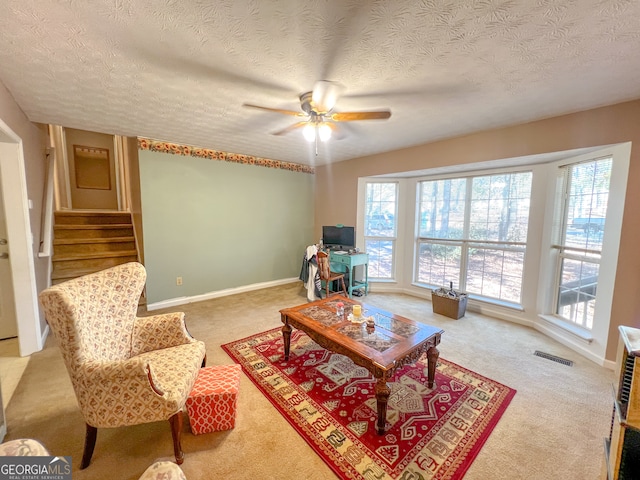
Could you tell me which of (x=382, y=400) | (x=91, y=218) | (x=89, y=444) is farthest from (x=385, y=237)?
(x=91, y=218)

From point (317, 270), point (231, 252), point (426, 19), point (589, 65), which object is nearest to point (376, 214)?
point (317, 270)

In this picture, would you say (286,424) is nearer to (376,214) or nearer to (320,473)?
(320,473)

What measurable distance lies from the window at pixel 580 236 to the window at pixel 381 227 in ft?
7.15

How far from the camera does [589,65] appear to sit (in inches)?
67.7

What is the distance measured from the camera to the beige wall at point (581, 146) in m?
2.26

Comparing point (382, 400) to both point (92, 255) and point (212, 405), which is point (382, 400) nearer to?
point (212, 405)

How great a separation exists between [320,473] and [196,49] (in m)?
2.54

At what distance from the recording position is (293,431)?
1.70 meters

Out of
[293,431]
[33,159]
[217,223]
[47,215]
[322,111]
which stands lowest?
[293,431]

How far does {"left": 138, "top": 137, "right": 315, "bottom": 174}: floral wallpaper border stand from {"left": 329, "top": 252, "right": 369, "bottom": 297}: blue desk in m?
1.91

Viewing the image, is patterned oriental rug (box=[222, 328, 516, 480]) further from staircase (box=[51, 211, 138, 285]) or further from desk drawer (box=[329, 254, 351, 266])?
staircase (box=[51, 211, 138, 285])

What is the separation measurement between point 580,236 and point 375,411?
113 inches

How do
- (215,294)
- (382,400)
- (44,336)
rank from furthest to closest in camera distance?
(215,294) → (44,336) → (382,400)

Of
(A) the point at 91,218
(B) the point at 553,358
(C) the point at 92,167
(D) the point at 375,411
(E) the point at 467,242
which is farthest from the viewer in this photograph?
(C) the point at 92,167
